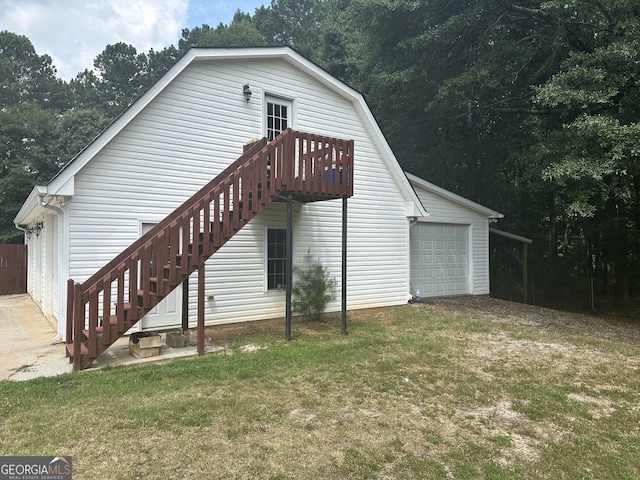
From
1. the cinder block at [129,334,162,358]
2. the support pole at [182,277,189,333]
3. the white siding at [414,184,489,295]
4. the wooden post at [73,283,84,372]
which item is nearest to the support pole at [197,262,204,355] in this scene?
the cinder block at [129,334,162,358]

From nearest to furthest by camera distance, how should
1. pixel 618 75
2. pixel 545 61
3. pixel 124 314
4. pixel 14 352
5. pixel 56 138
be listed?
pixel 124 314, pixel 14 352, pixel 618 75, pixel 545 61, pixel 56 138

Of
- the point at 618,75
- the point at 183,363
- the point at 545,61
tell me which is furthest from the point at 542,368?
the point at 545,61

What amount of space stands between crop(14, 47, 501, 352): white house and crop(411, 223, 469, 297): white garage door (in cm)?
12

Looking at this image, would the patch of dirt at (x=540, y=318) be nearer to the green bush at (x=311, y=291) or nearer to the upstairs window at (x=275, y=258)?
the green bush at (x=311, y=291)

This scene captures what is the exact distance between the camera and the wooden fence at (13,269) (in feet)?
51.0

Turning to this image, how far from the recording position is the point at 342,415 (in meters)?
4.05

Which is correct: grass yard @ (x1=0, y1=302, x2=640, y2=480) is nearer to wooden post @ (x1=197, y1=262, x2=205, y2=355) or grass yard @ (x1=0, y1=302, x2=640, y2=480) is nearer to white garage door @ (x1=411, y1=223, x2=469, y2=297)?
wooden post @ (x1=197, y1=262, x2=205, y2=355)

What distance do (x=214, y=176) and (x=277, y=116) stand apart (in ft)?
6.93

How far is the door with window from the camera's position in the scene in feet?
29.8

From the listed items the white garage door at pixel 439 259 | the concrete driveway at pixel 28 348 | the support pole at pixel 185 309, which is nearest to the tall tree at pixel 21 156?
the concrete driveway at pixel 28 348

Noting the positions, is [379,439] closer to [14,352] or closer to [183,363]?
[183,363]

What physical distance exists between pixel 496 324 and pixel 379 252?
10.5 ft

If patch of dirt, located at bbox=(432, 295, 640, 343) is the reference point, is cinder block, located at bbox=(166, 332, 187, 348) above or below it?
above

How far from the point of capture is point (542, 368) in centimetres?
584
